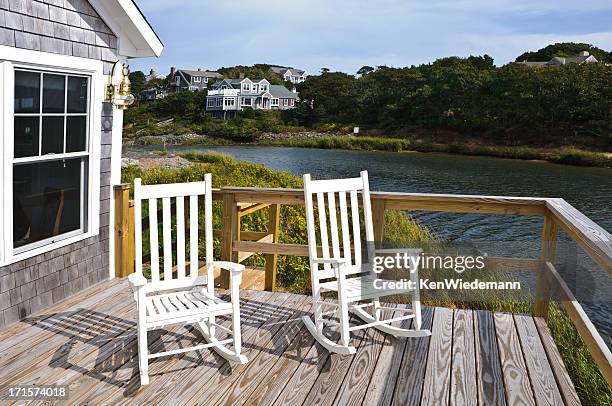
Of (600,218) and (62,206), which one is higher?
(62,206)

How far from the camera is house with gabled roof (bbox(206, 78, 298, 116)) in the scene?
4853cm

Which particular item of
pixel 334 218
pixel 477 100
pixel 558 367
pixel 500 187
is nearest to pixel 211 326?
pixel 334 218

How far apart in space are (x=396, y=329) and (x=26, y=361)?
2.05 m

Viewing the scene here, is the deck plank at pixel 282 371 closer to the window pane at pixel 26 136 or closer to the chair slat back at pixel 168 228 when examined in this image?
the chair slat back at pixel 168 228

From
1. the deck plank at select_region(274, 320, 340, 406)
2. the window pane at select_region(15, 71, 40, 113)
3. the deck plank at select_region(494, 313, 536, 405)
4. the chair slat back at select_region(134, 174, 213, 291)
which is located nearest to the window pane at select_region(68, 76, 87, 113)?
the window pane at select_region(15, 71, 40, 113)

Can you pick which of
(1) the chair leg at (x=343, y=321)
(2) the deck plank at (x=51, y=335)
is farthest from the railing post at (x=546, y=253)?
(2) the deck plank at (x=51, y=335)

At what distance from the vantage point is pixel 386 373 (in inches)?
115

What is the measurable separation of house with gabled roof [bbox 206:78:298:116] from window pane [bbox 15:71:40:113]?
4418 cm

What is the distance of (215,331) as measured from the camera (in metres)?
3.44

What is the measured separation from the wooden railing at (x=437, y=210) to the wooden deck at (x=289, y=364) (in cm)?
34

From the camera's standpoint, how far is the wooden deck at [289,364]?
2654 mm

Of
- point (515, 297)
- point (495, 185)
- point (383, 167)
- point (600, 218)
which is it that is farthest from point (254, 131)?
point (515, 297)

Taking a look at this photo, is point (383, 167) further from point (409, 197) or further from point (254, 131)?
point (409, 197)

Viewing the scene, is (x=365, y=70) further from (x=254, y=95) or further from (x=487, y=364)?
(x=487, y=364)
